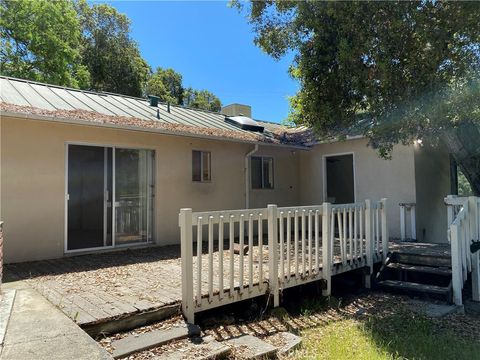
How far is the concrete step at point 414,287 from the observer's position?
5668 millimetres

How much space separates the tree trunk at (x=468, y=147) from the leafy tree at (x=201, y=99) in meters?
25.9

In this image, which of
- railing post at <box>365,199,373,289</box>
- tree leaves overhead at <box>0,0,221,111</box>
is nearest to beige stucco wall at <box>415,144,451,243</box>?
railing post at <box>365,199,373,289</box>

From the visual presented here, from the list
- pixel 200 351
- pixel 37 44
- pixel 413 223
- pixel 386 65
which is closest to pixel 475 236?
pixel 413 223

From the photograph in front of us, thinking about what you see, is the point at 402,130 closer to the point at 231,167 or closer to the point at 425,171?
the point at 425,171

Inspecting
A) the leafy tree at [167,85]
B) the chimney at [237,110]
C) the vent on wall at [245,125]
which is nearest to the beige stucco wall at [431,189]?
the vent on wall at [245,125]

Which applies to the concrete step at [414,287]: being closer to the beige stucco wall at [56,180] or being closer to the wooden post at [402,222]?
the wooden post at [402,222]

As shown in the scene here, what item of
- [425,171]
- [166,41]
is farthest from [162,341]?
[166,41]

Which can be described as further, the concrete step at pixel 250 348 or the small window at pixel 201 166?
the small window at pixel 201 166

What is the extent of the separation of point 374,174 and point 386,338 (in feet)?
21.1

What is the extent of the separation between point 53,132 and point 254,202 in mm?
5609

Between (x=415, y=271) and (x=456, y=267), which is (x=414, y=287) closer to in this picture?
(x=415, y=271)

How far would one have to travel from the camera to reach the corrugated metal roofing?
7.17 meters

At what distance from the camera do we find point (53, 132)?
6.85m

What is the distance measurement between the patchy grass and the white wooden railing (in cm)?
65
